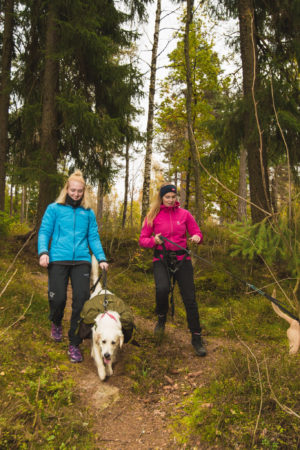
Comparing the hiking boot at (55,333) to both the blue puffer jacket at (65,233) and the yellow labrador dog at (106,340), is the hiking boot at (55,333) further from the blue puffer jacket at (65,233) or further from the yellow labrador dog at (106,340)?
the blue puffer jacket at (65,233)

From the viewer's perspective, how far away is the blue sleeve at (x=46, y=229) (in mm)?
3564

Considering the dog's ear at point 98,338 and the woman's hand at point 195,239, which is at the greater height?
the woman's hand at point 195,239

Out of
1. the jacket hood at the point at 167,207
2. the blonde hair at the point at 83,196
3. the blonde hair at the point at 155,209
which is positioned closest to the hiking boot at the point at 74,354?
the blonde hair at the point at 83,196

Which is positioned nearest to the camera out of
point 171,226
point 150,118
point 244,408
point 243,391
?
point 244,408

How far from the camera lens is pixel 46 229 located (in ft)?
11.9

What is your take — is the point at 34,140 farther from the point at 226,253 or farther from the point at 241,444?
the point at 241,444

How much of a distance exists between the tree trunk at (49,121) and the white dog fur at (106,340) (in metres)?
4.84

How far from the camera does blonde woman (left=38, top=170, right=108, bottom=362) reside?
3.59m

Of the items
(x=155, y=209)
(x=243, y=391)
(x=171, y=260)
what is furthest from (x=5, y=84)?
(x=243, y=391)

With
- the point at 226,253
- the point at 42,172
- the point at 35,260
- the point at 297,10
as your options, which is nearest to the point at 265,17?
the point at 297,10

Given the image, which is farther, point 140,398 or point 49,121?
point 49,121

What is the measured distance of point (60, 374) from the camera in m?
3.22

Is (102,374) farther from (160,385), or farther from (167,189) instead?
(167,189)

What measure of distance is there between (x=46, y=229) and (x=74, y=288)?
78cm
